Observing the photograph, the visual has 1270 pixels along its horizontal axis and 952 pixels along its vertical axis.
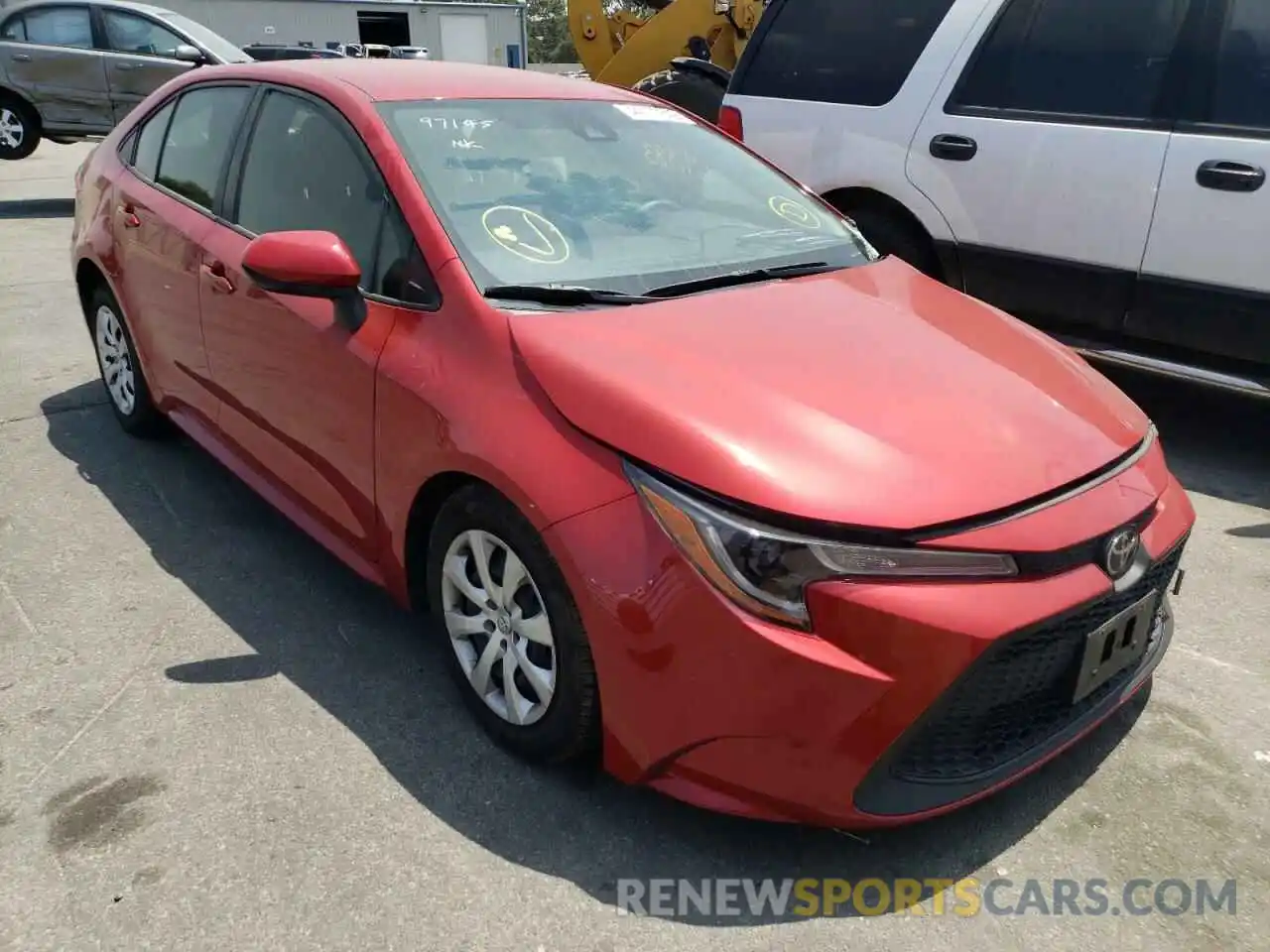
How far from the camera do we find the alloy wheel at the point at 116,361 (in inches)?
169

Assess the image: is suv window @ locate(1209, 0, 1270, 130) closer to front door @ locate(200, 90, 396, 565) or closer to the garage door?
front door @ locate(200, 90, 396, 565)

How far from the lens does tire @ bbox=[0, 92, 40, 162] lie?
11.4 m

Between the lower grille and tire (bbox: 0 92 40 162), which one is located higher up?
the lower grille

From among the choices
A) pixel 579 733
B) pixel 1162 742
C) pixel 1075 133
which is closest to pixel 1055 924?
pixel 1162 742

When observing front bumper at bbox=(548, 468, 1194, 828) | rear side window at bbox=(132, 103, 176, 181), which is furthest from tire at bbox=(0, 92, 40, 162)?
front bumper at bbox=(548, 468, 1194, 828)

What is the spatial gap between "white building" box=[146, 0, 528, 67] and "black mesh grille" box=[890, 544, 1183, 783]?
108ft

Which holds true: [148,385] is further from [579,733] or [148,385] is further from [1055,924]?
[1055,924]

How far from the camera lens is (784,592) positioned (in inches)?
76.6

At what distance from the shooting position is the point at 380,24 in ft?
116

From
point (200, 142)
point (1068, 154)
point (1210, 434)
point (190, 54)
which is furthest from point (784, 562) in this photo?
point (190, 54)

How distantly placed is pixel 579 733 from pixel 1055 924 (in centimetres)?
103

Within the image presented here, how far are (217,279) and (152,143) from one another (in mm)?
1174

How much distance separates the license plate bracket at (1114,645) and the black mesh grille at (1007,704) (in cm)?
2

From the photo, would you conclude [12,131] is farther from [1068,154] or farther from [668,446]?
[668,446]
